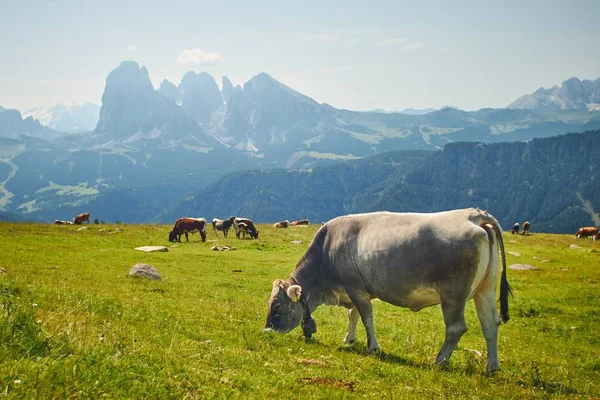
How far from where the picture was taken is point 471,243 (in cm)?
1196

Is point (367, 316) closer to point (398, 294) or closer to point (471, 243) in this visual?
point (398, 294)

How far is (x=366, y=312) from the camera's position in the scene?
533 inches

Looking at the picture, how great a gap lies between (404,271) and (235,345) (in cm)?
481

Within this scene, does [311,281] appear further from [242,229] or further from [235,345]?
[242,229]

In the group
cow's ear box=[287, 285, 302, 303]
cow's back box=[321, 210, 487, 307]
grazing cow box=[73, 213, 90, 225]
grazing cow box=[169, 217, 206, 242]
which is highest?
cow's back box=[321, 210, 487, 307]

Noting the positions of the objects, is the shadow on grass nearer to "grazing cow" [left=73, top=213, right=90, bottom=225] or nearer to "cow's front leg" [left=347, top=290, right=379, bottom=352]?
"cow's front leg" [left=347, top=290, right=379, bottom=352]

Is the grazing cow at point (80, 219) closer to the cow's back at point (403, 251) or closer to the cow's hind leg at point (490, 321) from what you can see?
the cow's back at point (403, 251)

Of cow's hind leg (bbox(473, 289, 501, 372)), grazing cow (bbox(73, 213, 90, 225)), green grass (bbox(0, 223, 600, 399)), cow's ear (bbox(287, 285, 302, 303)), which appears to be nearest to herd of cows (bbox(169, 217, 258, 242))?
green grass (bbox(0, 223, 600, 399))

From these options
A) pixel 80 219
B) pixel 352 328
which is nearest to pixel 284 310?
pixel 352 328

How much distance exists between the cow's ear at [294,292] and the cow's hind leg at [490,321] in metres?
5.02

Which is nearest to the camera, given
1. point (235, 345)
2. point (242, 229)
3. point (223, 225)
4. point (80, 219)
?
point (235, 345)

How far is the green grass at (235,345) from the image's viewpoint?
22.9 feet

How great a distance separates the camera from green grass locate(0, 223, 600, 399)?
6.99 m

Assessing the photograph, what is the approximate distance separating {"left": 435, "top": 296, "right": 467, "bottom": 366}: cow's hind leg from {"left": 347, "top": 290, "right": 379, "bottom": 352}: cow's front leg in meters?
1.80
